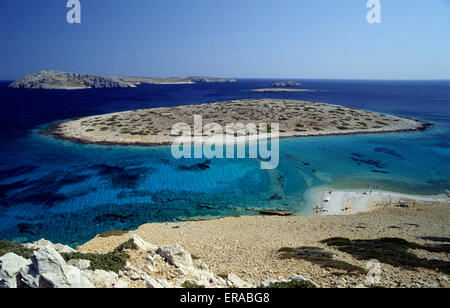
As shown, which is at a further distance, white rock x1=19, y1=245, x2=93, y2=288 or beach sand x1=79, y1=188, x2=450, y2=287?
beach sand x1=79, y1=188, x2=450, y2=287

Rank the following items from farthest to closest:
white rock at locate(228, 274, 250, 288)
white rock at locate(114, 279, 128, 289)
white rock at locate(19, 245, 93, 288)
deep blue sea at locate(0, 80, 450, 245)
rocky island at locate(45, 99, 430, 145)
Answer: rocky island at locate(45, 99, 430, 145) < deep blue sea at locate(0, 80, 450, 245) < white rock at locate(228, 274, 250, 288) < white rock at locate(114, 279, 128, 289) < white rock at locate(19, 245, 93, 288)

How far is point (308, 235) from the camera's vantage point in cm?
1803

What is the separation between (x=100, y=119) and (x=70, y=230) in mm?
52472

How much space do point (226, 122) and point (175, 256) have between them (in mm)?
53115

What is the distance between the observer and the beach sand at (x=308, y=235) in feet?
36.2

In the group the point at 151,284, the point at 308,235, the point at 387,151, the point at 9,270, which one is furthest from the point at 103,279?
the point at 387,151

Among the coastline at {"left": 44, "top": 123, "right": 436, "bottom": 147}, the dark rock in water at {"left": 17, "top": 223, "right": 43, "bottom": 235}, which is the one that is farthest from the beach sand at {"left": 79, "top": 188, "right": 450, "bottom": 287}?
the coastline at {"left": 44, "top": 123, "right": 436, "bottom": 147}

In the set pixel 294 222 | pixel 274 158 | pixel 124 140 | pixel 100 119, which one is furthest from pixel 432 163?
pixel 100 119

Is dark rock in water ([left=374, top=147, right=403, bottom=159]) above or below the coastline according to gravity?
below

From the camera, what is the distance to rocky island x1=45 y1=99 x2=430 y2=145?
52781mm

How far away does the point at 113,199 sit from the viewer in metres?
27.1

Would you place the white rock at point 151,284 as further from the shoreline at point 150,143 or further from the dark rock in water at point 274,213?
the shoreline at point 150,143

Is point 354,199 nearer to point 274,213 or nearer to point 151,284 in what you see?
point 274,213

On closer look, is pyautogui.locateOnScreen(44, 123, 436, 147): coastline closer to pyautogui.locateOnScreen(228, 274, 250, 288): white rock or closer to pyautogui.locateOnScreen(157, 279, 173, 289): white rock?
pyautogui.locateOnScreen(228, 274, 250, 288): white rock
